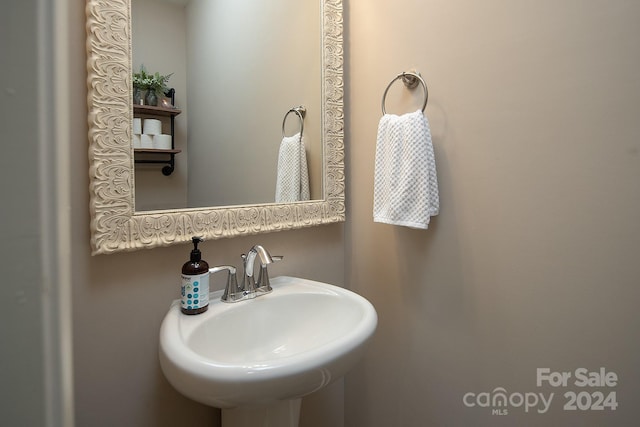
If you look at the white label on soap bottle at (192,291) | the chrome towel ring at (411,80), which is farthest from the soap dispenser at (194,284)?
the chrome towel ring at (411,80)

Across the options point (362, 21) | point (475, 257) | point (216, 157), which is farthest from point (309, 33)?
point (475, 257)

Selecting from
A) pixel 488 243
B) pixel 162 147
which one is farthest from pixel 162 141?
pixel 488 243

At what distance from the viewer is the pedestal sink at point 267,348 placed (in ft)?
1.83

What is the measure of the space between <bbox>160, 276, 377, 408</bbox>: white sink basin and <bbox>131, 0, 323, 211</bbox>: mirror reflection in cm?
31

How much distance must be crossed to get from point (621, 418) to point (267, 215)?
1.04m

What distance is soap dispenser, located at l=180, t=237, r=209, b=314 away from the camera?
30.6 inches

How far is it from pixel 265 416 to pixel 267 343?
0.59ft

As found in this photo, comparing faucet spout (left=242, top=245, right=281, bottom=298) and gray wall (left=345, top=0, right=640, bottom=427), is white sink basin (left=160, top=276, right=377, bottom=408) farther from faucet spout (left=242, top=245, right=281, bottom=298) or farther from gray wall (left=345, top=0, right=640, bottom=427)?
gray wall (left=345, top=0, right=640, bottom=427)

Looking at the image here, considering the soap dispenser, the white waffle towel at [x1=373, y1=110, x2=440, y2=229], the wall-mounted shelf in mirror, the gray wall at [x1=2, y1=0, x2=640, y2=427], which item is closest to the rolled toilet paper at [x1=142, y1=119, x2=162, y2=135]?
the wall-mounted shelf in mirror

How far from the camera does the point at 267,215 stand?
99 centimetres

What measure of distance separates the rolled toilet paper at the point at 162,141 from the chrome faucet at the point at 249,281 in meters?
0.36

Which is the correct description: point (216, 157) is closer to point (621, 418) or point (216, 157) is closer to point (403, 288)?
point (403, 288)

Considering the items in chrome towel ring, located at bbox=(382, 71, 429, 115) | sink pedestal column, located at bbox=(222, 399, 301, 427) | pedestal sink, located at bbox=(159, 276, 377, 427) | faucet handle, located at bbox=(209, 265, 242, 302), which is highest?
chrome towel ring, located at bbox=(382, 71, 429, 115)

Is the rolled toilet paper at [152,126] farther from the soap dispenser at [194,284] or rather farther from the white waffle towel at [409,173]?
the white waffle towel at [409,173]
